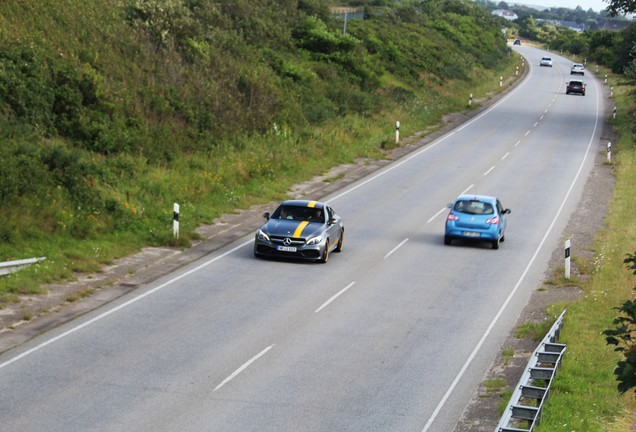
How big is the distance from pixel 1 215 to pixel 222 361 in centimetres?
914

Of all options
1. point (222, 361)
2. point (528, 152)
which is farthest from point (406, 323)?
point (528, 152)

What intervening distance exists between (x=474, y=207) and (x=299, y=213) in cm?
545

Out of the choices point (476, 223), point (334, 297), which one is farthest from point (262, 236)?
point (476, 223)

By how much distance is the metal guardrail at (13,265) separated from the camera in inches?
866

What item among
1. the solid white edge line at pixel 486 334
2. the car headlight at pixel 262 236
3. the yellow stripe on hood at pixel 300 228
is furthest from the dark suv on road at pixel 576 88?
the car headlight at pixel 262 236

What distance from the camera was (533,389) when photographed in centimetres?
1456

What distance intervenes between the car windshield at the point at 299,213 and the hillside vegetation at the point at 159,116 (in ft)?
8.38

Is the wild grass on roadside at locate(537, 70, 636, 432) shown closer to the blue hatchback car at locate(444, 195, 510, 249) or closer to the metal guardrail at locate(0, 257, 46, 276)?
the blue hatchback car at locate(444, 195, 510, 249)

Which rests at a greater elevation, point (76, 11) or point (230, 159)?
point (76, 11)

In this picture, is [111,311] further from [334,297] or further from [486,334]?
[486,334]

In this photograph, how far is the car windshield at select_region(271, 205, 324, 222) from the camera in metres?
27.6

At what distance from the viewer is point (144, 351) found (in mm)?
18062

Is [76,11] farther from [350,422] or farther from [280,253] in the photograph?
[350,422]

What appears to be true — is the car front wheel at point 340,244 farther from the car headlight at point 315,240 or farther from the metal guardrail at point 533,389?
the metal guardrail at point 533,389
